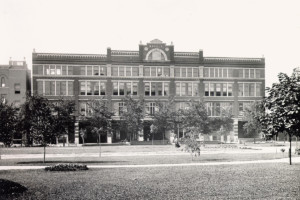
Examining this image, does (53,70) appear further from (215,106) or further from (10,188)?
(10,188)

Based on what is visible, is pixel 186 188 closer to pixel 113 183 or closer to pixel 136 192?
pixel 136 192

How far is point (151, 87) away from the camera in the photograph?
207 ft

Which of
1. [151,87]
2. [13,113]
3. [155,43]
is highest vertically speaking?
[155,43]

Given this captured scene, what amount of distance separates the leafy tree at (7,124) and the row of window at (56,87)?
1394 inches

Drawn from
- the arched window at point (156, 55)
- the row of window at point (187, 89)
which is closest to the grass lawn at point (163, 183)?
the row of window at point (187, 89)

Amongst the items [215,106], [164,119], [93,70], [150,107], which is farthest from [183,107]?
[93,70]

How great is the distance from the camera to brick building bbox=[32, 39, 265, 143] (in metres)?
60.0

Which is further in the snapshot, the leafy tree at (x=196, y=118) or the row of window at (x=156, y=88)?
the row of window at (x=156, y=88)

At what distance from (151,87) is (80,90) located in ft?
40.1

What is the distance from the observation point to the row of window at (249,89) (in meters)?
65.1

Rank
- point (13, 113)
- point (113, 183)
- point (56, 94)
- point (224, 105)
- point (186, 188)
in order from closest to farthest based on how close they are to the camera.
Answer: point (186, 188), point (113, 183), point (13, 113), point (56, 94), point (224, 105)

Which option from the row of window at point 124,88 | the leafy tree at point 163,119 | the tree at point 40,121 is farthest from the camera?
the row of window at point 124,88

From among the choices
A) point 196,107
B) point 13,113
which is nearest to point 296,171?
point 13,113

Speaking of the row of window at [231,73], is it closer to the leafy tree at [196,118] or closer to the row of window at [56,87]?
the leafy tree at [196,118]
